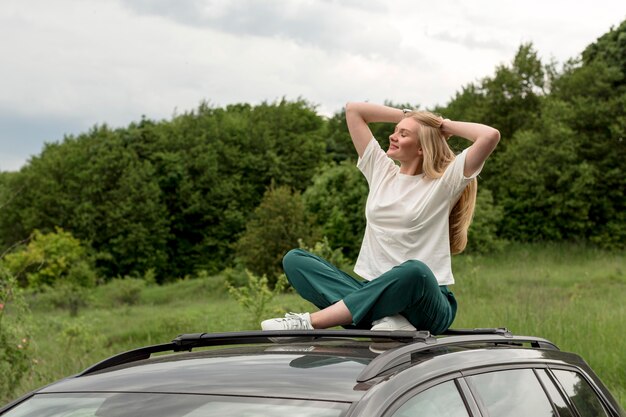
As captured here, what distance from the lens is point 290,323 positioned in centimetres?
447

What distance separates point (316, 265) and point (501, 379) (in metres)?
1.57

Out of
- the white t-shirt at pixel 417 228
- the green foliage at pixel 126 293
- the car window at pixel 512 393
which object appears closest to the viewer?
the car window at pixel 512 393

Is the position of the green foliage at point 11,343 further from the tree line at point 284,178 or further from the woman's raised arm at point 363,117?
the tree line at point 284,178

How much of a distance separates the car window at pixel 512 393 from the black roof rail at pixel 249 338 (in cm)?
21

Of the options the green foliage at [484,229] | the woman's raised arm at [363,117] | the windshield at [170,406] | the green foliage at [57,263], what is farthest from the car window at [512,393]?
the green foliage at [57,263]

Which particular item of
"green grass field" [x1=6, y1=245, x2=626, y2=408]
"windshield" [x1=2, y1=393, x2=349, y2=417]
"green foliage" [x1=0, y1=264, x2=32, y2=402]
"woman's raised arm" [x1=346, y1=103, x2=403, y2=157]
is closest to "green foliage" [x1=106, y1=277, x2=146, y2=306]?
"green grass field" [x1=6, y1=245, x2=626, y2=408]

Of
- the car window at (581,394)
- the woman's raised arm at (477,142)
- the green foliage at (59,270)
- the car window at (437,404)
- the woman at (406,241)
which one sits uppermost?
the woman's raised arm at (477,142)

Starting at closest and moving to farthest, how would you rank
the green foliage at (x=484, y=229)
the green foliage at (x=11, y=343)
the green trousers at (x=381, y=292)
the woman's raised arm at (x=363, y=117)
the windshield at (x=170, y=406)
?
the windshield at (x=170, y=406)
the green trousers at (x=381, y=292)
the woman's raised arm at (x=363, y=117)
the green foliage at (x=11, y=343)
the green foliage at (x=484, y=229)

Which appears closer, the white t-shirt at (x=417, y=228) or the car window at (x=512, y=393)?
the car window at (x=512, y=393)

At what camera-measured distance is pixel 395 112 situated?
553cm

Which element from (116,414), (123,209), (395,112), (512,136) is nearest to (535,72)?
(512,136)

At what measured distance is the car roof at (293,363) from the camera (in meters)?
2.72

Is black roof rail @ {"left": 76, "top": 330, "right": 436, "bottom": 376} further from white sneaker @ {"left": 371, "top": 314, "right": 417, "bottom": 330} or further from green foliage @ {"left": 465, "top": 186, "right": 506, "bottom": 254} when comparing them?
green foliage @ {"left": 465, "top": 186, "right": 506, "bottom": 254}

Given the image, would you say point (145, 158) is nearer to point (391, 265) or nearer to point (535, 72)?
point (535, 72)
